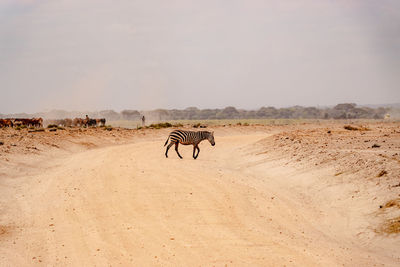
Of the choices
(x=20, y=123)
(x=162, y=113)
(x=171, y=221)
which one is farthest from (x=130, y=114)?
(x=171, y=221)

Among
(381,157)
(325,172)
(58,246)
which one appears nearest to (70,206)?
(58,246)

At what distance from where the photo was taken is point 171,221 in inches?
476

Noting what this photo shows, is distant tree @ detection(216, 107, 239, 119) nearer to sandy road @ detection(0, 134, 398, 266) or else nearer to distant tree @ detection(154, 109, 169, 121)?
distant tree @ detection(154, 109, 169, 121)

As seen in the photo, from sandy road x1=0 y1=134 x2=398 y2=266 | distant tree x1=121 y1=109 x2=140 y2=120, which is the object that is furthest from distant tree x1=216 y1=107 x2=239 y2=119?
sandy road x1=0 y1=134 x2=398 y2=266

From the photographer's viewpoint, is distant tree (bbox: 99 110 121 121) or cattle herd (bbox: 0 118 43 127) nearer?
cattle herd (bbox: 0 118 43 127)

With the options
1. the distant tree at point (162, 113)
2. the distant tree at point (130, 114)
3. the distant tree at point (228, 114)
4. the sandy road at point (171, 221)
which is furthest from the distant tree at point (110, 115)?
the sandy road at point (171, 221)

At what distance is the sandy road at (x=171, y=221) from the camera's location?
379 inches

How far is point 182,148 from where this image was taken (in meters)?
31.7

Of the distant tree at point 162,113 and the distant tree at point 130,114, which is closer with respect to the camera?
the distant tree at point 130,114

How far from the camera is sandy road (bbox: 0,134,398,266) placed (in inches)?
379

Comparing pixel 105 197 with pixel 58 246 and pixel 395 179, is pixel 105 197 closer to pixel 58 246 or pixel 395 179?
pixel 58 246

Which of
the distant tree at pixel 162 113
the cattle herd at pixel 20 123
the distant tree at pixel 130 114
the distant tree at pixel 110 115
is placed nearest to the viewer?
the cattle herd at pixel 20 123

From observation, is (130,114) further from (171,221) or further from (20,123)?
(171,221)

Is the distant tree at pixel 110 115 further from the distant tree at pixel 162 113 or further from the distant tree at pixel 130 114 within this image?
the distant tree at pixel 162 113
